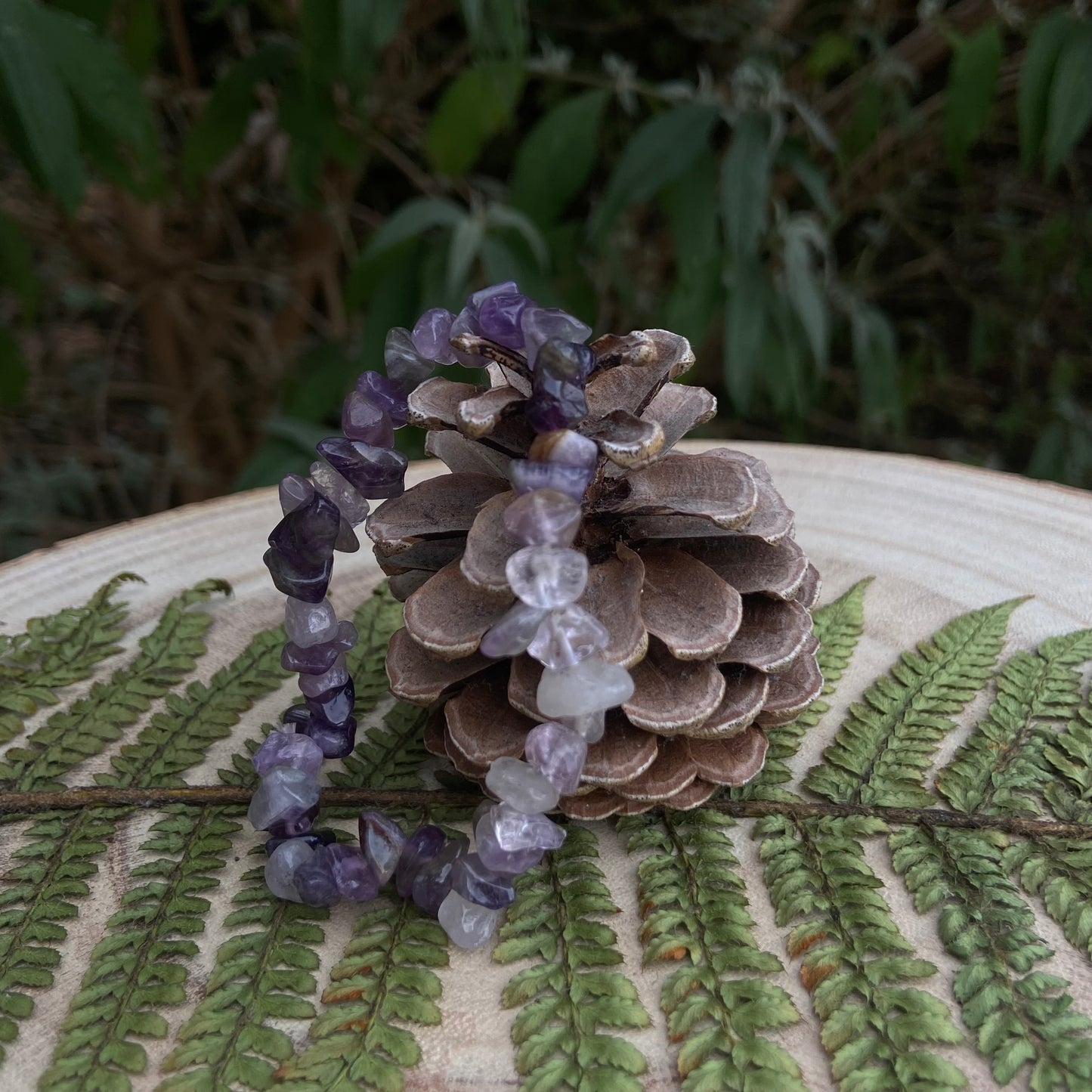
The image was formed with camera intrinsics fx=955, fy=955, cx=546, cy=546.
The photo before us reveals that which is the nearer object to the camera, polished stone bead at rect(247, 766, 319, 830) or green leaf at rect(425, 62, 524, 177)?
polished stone bead at rect(247, 766, 319, 830)

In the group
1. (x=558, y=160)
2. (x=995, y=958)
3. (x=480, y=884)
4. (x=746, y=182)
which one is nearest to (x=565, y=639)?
(x=480, y=884)

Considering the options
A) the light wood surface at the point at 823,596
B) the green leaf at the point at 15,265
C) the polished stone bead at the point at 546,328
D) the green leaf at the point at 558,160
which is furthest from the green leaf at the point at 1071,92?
the green leaf at the point at 15,265

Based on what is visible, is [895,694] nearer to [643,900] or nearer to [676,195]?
[643,900]

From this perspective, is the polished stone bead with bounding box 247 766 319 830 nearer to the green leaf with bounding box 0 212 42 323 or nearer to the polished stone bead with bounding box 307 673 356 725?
the polished stone bead with bounding box 307 673 356 725

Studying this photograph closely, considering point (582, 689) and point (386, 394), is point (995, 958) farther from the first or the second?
point (386, 394)

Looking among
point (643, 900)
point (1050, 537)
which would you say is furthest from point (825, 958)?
point (1050, 537)

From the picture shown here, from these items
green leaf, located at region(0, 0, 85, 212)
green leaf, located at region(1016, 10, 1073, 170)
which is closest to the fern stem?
green leaf, located at region(0, 0, 85, 212)

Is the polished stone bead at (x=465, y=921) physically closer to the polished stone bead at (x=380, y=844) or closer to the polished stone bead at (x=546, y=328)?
the polished stone bead at (x=380, y=844)
